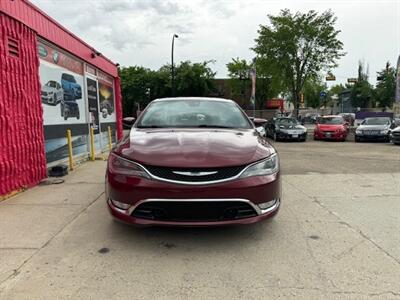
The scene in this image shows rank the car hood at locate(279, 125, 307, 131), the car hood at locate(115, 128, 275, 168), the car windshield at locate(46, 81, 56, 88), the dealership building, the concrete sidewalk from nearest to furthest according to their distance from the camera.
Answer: the concrete sidewalk < the car hood at locate(115, 128, 275, 168) < the dealership building < the car windshield at locate(46, 81, 56, 88) < the car hood at locate(279, 125, 307, 131)

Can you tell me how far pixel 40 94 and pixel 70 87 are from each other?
284 centimetres

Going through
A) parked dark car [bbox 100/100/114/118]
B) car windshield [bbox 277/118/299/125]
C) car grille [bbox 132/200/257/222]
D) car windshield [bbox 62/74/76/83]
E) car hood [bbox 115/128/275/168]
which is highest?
car windshield [bbox 62/74/76/83]

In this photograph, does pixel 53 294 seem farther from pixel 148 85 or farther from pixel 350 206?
pixel 148 85

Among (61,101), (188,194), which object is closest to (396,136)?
(61,101)

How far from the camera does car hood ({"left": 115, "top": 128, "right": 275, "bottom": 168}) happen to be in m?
3.78

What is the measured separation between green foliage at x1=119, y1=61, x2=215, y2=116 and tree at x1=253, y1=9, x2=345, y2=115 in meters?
13.9

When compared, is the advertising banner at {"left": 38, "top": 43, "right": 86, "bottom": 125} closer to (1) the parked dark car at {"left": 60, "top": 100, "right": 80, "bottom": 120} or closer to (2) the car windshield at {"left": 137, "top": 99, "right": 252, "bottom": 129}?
(1) the parked dark car at {"left": 60, "top": 100, "right": 80, "bottom": 120}

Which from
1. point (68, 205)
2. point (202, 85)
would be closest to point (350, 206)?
point (68, 205)

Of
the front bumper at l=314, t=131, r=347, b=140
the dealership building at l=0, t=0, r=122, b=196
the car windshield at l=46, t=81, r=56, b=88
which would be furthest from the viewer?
the front bumper at l=314, t=131, r=347, b=140

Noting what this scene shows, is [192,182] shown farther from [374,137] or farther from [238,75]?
[238,75]

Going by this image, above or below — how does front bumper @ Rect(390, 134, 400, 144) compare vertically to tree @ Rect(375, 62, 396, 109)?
below

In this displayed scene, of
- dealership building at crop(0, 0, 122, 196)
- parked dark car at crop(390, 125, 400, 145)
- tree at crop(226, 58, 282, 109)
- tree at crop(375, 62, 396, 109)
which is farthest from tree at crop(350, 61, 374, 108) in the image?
dealership building at crop(0, 0, 122, 196)

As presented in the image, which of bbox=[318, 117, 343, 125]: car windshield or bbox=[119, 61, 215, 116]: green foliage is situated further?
bbox=[119, 61, 215, 116]: green foliage

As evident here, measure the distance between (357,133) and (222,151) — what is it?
17615 mm
